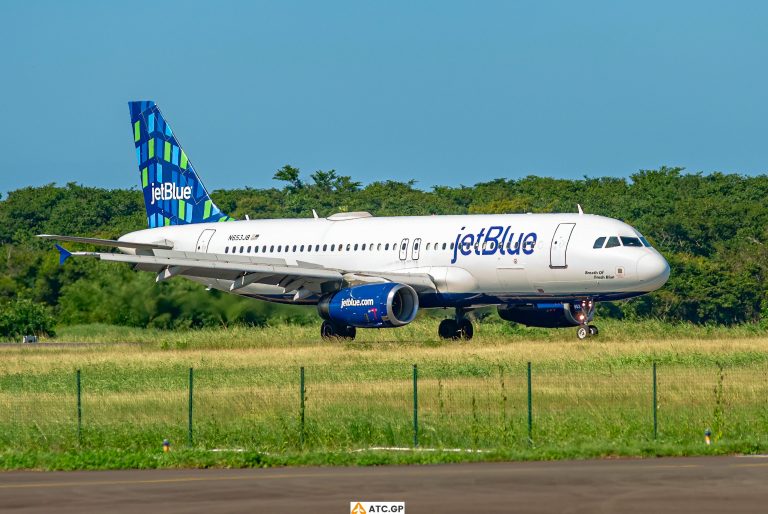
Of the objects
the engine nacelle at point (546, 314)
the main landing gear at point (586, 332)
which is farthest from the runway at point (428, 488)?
the engine nacelle at point (546, 314)

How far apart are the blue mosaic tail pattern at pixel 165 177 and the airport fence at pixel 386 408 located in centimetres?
1800

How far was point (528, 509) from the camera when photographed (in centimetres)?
1683

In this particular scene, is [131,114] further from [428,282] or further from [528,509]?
[528,509]

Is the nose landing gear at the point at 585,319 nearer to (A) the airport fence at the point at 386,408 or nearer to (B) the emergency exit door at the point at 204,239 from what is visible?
(A) the airport fence at the point at 386,408

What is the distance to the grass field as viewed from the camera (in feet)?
77.2

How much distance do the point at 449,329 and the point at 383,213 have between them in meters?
59.0

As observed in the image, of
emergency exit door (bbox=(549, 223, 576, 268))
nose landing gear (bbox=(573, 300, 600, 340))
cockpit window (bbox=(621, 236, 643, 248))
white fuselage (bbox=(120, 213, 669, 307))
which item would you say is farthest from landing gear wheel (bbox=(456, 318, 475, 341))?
cockpit window (bbox=(621, 236, 643, 248))

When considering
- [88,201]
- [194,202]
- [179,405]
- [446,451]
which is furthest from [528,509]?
[88,201]

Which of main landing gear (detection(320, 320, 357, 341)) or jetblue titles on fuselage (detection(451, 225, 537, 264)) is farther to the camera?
main landing gear (detection(320, 320, 357, 341))

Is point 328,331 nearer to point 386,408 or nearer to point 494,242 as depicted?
point 494,242

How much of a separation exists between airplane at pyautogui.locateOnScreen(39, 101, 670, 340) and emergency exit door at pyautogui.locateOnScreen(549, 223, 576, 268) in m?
0.03

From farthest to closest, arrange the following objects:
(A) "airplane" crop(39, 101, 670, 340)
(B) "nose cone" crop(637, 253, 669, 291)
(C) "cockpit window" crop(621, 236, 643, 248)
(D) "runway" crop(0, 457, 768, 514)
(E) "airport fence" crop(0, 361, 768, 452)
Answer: (A) "airplane" crop(39, 101, 670, 340) < (C) "cockpit window" crop(621, 236, 643, 248) < (B) "nose cone" crop(637, 253, 669, 291) < (E) "airport fence" crop(0, 361, 768, 452) < (D) "runway" crop(0, 457, 768, 514)

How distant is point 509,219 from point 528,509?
28787 millimetres

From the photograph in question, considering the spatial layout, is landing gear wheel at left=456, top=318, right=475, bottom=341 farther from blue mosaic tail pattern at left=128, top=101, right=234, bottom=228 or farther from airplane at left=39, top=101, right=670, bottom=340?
blue mosaic tail pattern at left=128, top=101, right=234, bottom=228
